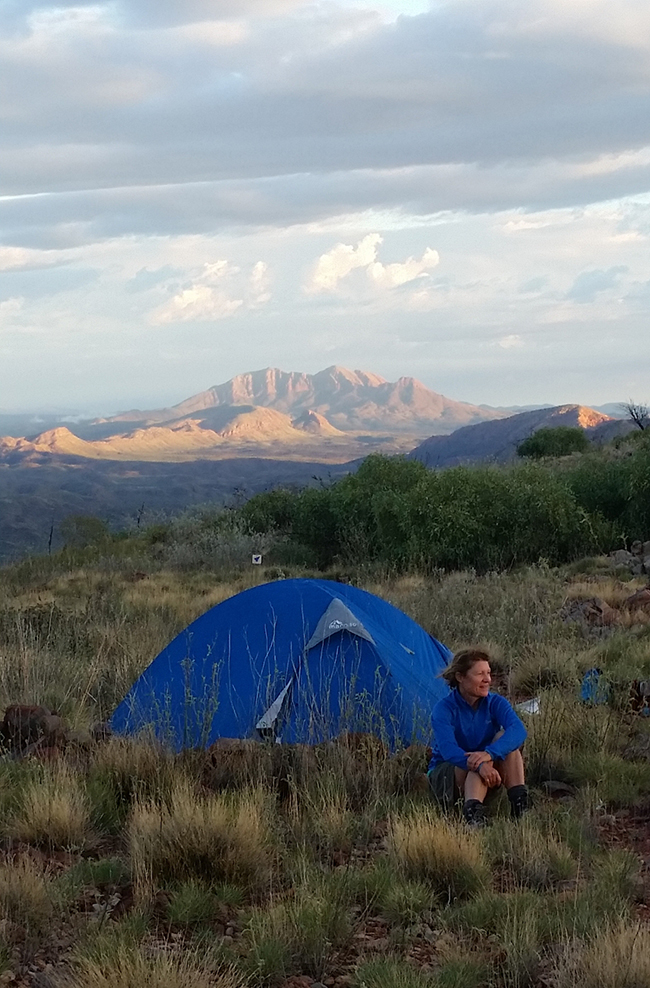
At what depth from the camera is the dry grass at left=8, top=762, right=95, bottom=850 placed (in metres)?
5.01

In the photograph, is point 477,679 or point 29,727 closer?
point 477,679

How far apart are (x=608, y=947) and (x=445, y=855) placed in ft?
3.87

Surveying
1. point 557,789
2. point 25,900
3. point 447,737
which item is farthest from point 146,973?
point 557,789

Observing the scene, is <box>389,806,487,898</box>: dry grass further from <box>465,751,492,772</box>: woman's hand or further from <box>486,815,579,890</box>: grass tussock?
<box>465,751,492,772</box>: woman's hand

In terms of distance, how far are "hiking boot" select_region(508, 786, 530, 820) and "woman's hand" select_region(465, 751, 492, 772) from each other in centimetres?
25

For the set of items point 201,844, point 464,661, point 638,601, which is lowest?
point 638,601

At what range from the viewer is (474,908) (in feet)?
13.8

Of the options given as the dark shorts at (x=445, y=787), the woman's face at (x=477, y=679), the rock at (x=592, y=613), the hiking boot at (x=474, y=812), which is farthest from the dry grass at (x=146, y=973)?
the rock at (x=592, y=613)

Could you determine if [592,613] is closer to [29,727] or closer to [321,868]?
[29,727]

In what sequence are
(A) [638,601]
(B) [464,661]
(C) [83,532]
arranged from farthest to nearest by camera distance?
(C) [83,532] → (A) [638,601] → (B) [464,661]

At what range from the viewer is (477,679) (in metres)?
5.80

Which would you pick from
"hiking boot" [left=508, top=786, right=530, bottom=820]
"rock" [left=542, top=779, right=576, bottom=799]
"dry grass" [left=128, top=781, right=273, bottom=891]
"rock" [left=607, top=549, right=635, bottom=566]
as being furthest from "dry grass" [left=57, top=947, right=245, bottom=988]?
"rock" [left=607, top=549, right=635, bottom=566]

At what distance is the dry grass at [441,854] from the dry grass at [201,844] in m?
0.63

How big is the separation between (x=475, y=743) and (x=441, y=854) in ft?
4.15
